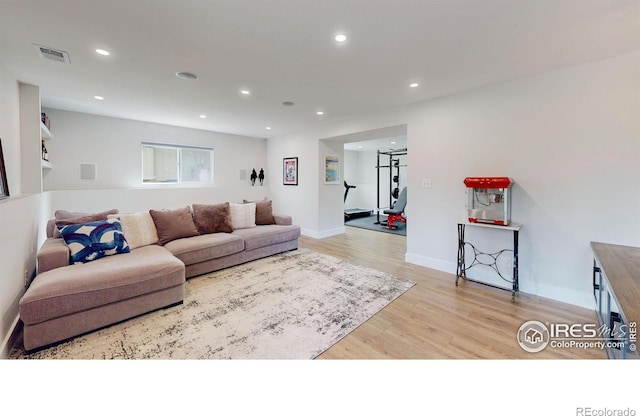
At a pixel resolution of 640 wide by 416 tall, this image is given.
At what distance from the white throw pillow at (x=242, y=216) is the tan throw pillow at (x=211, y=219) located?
0.57 feet

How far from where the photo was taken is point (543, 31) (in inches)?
75.4

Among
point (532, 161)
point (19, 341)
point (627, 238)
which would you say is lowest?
point (19, 341)

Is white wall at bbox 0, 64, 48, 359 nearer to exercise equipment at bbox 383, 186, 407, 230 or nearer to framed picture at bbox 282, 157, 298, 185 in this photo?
framed picture at bbox 282, 157, 298, 185

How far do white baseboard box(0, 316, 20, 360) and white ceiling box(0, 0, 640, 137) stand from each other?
221 cm

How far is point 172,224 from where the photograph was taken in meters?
3.39

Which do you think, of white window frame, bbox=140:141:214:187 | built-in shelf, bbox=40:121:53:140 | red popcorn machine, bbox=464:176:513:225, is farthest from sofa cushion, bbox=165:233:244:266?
red popcorn machine, bbox=464:176:513:225

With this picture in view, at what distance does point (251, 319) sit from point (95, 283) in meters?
1.25

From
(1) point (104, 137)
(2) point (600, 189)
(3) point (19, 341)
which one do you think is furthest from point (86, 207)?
(2) point (600, 189)

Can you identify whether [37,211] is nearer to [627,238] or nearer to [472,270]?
[472,270]

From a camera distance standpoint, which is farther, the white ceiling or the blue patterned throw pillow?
the blue patterned throw pillow

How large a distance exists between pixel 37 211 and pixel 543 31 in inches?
201

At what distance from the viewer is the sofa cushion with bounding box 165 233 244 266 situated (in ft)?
10.2

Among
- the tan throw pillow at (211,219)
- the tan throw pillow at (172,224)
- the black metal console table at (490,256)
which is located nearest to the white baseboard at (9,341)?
the tan throw pillow at (172,224)

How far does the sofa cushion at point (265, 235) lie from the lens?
3770 millimetres
